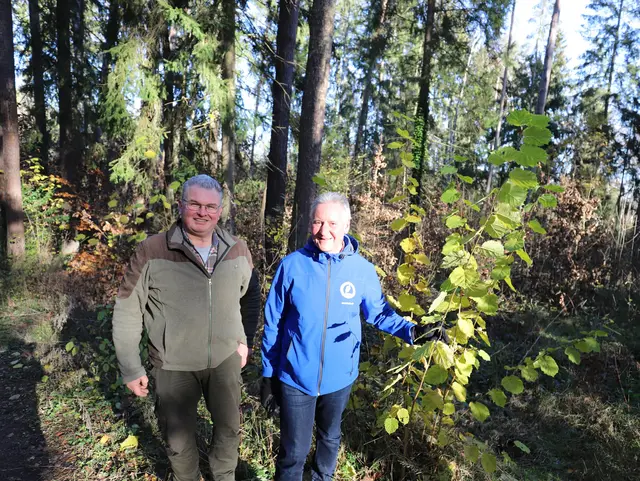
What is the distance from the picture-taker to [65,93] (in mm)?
9461

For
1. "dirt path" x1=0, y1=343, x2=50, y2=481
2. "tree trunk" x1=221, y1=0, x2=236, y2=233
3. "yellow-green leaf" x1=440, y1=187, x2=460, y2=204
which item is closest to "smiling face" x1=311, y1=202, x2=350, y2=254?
"yellow-green leaf" x1=440, y1=187, x2=460, y2=204

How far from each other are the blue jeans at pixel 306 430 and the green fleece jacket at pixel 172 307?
497 millimetres

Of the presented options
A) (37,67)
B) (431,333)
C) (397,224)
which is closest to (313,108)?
(397,224)

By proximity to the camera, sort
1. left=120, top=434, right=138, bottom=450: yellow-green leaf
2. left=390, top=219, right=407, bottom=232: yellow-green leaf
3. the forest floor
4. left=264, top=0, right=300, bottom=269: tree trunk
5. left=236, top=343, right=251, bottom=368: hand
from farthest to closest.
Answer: left=264, top=0, right=300, bottom=269: tree trunk < left=120, top=434, right=138, bottom=450: yellow-green leaf < the forest floor < left=390, top=219, right=407, bottom=232: yellow-green leaf < left=236, top=343, right=251, bottom=368: hand

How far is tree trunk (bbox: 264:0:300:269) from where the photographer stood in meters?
7.75

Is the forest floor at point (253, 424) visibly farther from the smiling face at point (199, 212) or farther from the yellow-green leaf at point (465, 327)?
the smiling face at point (199, 212)

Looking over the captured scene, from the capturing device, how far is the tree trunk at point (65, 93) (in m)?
8.99

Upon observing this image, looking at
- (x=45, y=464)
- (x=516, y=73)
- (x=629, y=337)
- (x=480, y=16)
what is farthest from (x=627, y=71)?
(x=45, y=464)

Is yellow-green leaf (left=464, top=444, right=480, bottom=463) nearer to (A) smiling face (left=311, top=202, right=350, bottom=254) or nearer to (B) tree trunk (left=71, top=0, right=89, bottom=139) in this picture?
(A) smiling face (left=311, top=202, right=350, bottom=254)

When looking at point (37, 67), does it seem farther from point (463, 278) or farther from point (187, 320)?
point (463, 278)

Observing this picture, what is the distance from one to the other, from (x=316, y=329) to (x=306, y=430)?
58 centimetres

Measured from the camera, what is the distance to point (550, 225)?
733 centimetres

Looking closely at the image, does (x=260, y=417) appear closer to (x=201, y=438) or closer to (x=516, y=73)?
(x=201, y=438)

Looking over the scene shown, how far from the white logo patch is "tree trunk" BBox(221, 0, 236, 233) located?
4245 millimetres
